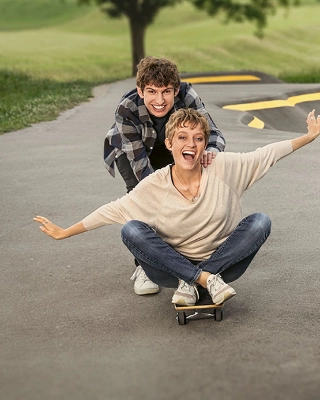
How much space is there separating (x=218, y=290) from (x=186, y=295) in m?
0.19

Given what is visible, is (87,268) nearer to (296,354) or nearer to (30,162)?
(296,354)

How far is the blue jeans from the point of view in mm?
4727

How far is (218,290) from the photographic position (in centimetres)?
462

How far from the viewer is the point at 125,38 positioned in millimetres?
51625

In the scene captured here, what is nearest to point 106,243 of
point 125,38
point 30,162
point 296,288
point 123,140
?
point 123,140

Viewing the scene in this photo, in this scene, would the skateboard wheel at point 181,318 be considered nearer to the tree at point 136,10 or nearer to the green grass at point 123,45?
the green grass at point 123,45

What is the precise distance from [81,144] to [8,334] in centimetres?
741

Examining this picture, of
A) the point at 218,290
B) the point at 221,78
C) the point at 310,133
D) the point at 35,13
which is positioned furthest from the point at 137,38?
the point at 35,13

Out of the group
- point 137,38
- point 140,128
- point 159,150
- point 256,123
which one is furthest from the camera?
point 137,38

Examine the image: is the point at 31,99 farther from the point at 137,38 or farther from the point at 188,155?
the point at 137,38

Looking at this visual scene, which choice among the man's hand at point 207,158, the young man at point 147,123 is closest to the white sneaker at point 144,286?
the young man at point 147,123

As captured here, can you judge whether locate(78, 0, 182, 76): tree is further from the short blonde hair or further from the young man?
the short blonde hair

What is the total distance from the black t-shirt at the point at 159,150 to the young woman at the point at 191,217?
684 mm

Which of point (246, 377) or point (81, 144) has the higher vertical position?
point (246, 377)
